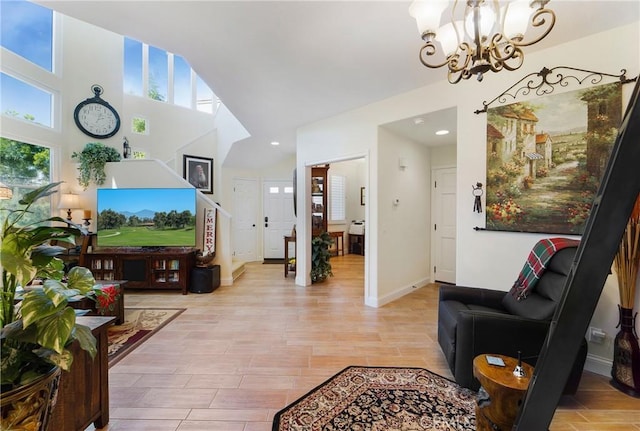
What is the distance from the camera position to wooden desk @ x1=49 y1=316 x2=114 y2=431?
4.58ft

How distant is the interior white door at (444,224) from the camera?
4.66m

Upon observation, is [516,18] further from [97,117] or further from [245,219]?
A: [97,117]

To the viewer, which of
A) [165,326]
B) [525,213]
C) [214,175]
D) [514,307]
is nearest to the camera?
[514,307]

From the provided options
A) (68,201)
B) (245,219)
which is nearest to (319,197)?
(245,219)

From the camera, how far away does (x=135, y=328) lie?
119 inches

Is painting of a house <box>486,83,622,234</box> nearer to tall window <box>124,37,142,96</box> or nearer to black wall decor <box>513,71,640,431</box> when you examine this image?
black wall decor <box>513,71,640,431</box>

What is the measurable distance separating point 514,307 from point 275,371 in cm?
203

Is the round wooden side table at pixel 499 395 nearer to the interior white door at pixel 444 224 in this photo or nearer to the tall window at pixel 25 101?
the interior white door at pixel 444 224

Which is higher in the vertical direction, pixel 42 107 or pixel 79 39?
pixel 79 39

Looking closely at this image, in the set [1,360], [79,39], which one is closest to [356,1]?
[1,360]

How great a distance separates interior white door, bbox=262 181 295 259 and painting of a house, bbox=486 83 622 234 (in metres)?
5.07

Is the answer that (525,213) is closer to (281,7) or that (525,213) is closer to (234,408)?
(281,7)

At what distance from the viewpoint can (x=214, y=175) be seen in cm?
672

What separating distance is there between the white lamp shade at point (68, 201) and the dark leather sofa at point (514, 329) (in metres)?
5.81
